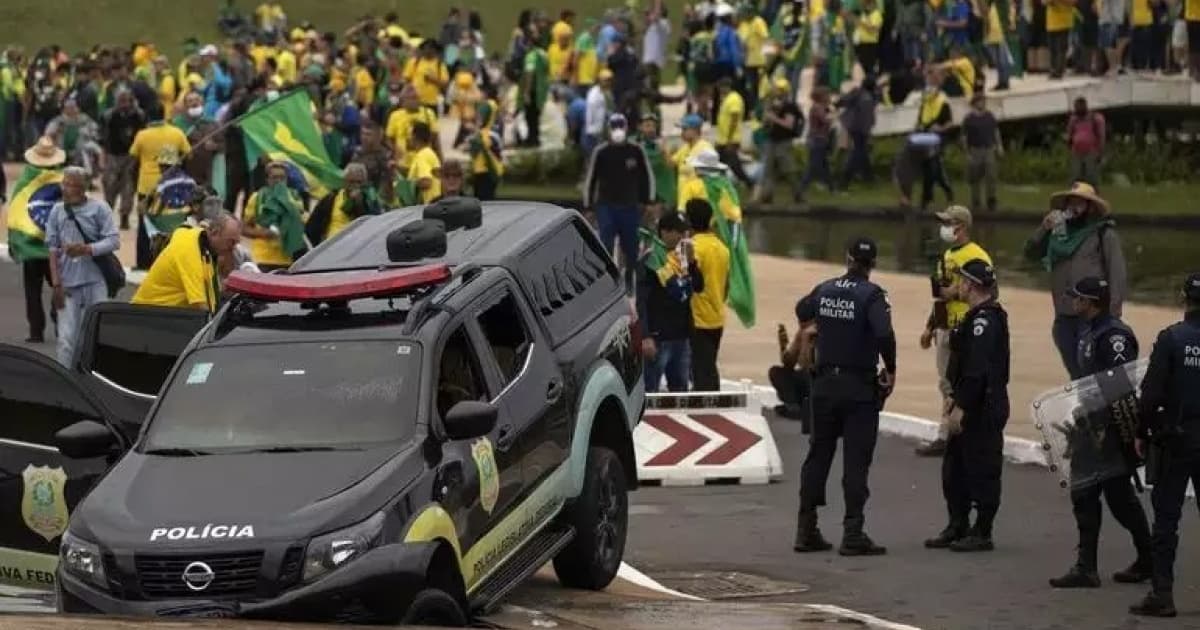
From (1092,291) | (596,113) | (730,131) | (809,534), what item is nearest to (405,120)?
(730,131)

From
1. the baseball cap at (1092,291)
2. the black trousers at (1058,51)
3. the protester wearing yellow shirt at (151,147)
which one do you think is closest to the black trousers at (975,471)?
the baseball cap at (1092,291)

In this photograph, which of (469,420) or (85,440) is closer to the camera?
(469,420)

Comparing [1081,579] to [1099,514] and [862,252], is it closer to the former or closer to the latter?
[1099,514]

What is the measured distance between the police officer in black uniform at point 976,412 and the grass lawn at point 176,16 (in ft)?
130

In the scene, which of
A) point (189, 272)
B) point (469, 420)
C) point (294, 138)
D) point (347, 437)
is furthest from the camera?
point (294, 138)

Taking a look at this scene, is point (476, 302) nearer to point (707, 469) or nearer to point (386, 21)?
point (707, 469)

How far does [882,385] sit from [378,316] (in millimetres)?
3742

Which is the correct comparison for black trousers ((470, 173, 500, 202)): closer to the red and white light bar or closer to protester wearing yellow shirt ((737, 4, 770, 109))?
protester wearing yellow shirt ((737, 4, 770, 109))

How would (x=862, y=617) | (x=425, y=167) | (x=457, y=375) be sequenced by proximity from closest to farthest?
1. (x=457, y=375)
2. (x=862, y=617)
3. (x=425, y=167)

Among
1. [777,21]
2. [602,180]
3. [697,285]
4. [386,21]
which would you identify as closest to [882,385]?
[697,285]

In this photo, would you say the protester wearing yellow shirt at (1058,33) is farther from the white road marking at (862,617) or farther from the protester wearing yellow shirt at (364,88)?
the white road marking at (862,617)

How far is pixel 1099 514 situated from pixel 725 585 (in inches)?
79.1

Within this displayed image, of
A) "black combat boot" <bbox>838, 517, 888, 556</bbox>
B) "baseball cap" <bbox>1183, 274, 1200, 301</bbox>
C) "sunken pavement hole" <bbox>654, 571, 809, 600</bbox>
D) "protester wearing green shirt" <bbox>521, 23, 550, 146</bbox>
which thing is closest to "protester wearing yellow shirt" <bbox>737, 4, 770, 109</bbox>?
"protester wearing green shirt" <bbox>521, 23, 550, 146</bbox>

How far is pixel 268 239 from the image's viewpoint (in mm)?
22375
